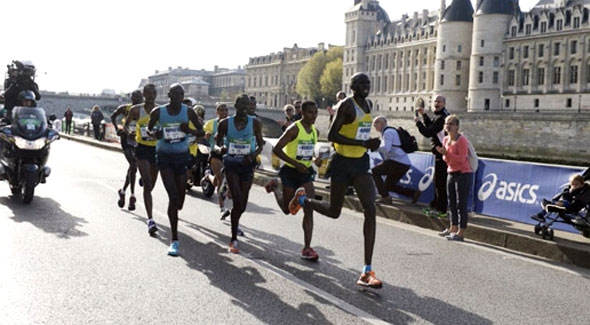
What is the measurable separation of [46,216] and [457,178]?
571cm

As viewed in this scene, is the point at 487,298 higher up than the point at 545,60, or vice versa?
the point at 545,60

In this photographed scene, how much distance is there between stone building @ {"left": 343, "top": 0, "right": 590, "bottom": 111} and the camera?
254 feet

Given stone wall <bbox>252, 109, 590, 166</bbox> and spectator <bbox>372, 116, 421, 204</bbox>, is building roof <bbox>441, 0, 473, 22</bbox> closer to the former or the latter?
stone wall <bbox>252, 109, 590, 166</bbox>

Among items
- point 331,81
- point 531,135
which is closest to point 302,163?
point 531,135

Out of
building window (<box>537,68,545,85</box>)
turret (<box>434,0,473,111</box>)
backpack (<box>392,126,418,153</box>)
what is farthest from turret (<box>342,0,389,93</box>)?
backpack (<box>392,126,418,153</box>)

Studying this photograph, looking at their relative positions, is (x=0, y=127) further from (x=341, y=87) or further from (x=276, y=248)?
(x=341, y=87)

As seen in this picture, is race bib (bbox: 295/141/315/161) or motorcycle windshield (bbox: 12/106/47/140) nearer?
race bib (bbox: 295/141/315/161)

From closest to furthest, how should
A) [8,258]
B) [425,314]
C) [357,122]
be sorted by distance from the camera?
1. [425,314]
2. [357,122]
3. [8,258]

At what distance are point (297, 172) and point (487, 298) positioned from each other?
8.22 feet

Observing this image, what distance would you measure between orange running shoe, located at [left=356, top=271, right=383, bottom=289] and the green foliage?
10398cm

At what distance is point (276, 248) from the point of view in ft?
27.0

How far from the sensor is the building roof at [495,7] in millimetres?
86562

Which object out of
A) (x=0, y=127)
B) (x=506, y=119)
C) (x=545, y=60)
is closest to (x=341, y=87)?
(x=545, y=60)

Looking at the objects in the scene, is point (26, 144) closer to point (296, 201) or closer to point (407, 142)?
point (296, 201)
